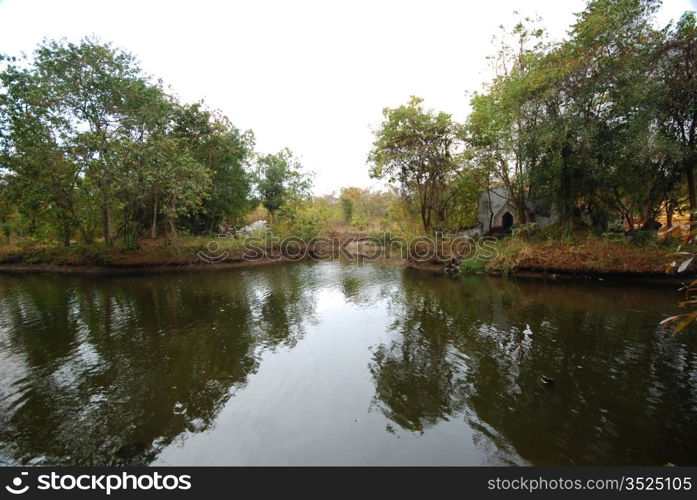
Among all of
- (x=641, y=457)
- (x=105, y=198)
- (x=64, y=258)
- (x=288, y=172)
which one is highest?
(x=288, y=172)

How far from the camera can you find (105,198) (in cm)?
1677

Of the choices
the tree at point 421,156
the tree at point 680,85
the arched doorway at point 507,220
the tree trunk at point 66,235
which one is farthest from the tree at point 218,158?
the tree at point 680,85

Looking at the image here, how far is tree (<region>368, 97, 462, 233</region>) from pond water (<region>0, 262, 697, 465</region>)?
40.4 feet

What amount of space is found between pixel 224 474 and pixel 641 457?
4.69 metres

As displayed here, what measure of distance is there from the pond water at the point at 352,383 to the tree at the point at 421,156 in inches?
484

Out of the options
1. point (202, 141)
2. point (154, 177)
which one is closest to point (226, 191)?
point (202, 141)

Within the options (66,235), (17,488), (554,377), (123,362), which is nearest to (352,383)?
(554,377)

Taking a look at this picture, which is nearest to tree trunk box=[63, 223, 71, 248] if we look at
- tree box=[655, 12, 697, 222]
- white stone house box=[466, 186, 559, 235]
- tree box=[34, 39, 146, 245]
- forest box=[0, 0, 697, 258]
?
forest box=[0, 0, 697, 258]

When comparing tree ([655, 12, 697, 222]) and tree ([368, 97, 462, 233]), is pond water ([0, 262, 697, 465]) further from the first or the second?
tree ([368, 97, 462, 233])

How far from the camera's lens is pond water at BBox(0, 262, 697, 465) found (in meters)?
3.58

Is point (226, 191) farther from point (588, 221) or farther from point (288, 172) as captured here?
point (588, 221)

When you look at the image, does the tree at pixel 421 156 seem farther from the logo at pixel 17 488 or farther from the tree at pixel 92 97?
the logo at pixel 17 488

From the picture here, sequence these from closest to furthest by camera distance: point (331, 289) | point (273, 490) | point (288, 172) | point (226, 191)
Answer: point (273, 490) → point (331, 289) → point (226, 191) → point (288, 172)

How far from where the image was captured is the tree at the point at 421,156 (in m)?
19.2
